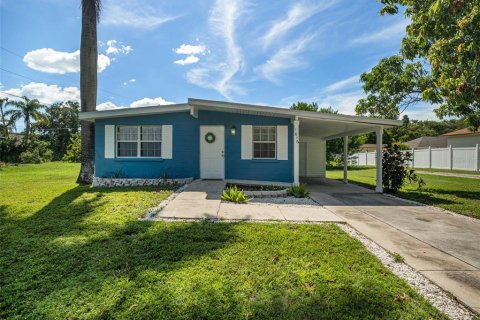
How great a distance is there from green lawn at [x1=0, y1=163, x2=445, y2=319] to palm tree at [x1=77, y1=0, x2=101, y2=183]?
21.7 ft

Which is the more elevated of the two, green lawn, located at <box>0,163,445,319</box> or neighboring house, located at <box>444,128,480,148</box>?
neighboring house, located at <box>444,128,480,148</box>

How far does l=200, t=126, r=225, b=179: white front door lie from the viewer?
1050cm

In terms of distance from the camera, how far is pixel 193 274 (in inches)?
120

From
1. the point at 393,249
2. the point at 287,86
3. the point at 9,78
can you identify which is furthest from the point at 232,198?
the point at 9,78

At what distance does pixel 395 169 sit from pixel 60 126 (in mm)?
49328

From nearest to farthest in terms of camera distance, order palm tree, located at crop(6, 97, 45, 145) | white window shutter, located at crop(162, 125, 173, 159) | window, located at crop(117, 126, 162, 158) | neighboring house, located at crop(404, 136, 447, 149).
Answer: white window shutter, located at crop(162, 125, 173, 159)
window, located at crop(117, 126, 162, 158)
palm tree, located at crop(6, 97, 45, 145)
neighboring house, located at crop(404, 136, 447, 149)

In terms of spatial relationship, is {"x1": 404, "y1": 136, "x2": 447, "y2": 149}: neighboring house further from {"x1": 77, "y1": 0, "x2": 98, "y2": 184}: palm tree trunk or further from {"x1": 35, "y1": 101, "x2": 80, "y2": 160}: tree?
{"x1": 35, "y1": 101, "x2": 80, "y2": 160}: tree

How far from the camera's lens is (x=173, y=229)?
4.76 metres

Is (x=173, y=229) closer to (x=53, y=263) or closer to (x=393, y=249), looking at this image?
(x=53, y=263)

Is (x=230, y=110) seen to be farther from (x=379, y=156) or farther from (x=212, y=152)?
(x=379, y=156)

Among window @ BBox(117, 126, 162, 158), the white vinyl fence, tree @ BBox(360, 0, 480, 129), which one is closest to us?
tree @ BBox(360, 0, 480, 129)

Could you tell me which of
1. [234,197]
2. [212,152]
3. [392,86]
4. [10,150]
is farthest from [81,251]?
[10,150]

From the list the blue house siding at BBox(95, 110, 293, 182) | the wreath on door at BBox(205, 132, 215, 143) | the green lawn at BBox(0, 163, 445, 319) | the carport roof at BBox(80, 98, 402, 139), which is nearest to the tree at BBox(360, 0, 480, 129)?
the carport roof at BBox(80, 98, 402, 139)

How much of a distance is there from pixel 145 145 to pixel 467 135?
3182cm
